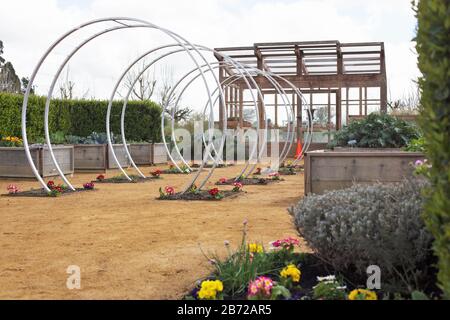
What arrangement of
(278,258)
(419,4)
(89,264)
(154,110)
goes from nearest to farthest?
1. (419,4)
2. (278,258)
3. (89,264)
4. (154,110)

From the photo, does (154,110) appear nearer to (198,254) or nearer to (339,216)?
(198,254)

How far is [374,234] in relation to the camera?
310 cm

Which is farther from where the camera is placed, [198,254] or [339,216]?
[198,254]

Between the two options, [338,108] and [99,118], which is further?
[338,108]

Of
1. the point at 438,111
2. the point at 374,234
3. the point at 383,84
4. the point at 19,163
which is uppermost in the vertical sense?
the point at 383,84

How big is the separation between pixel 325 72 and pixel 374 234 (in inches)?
740

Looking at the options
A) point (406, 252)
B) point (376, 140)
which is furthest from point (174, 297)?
point (376, 140)

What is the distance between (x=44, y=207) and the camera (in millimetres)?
7492

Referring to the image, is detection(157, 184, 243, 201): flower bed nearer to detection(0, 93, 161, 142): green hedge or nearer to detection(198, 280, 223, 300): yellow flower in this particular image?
detection(198, 280, 223, 300): yellow flower

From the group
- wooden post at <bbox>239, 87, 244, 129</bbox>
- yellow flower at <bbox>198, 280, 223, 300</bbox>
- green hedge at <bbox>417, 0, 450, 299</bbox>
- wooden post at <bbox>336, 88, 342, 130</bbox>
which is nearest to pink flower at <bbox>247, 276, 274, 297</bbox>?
yellow flower at <bbox>198, 280, 223, 300</bbox>

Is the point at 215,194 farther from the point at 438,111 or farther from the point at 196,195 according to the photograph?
the point at 438,111

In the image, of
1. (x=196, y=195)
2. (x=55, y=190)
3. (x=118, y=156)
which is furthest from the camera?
(x=118, y=156)

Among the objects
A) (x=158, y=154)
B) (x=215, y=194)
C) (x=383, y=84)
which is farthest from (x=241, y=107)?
(x=215, y=194)

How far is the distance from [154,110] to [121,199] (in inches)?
403
